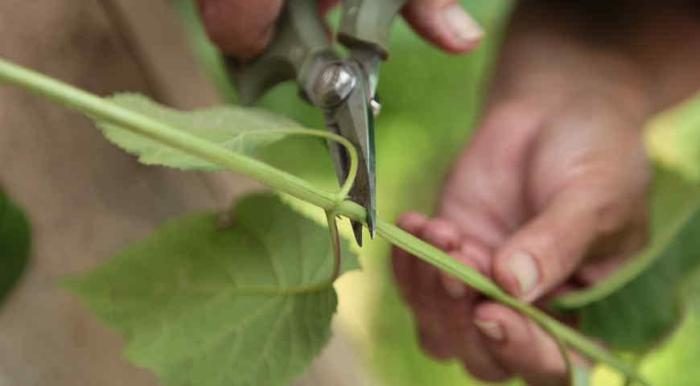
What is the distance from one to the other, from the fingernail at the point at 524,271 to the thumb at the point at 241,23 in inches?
4.9

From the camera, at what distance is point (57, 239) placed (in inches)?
13.9

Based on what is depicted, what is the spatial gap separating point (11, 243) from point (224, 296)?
10 cm

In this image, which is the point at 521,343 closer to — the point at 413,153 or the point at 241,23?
the point at 241,23

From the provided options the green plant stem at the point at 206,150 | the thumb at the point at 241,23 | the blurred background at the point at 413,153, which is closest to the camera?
the green plant stem at the point at 206,150

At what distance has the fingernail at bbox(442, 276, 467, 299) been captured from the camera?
1.22 ft

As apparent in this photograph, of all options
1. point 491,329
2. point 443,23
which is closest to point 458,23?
point 443,23

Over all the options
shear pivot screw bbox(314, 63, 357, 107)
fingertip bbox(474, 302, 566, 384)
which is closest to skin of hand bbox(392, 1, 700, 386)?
fingertip bbox(474, 302, 566, 384)

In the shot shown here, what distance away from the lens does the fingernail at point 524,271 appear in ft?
1.14

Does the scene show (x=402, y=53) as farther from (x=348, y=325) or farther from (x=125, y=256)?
(x=125, y=256)

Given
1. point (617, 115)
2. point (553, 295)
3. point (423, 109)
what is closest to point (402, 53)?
point (423, 109)

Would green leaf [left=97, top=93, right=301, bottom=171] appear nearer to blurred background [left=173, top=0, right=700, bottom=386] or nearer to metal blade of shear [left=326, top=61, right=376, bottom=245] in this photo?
metal blade of shear [left=326, top=61, right=376, bottom=245]

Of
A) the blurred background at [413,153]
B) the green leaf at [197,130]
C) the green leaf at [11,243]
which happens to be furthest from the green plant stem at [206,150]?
the blurred background at [413,153]

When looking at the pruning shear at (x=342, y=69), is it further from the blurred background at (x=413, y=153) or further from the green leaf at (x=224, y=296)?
the blurred background at (x=413, y=153)

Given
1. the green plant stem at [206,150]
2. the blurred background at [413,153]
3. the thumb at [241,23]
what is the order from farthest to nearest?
the blurred background at [413,153] → the thumb at [241,23] → the green plant stem at [206,150]
